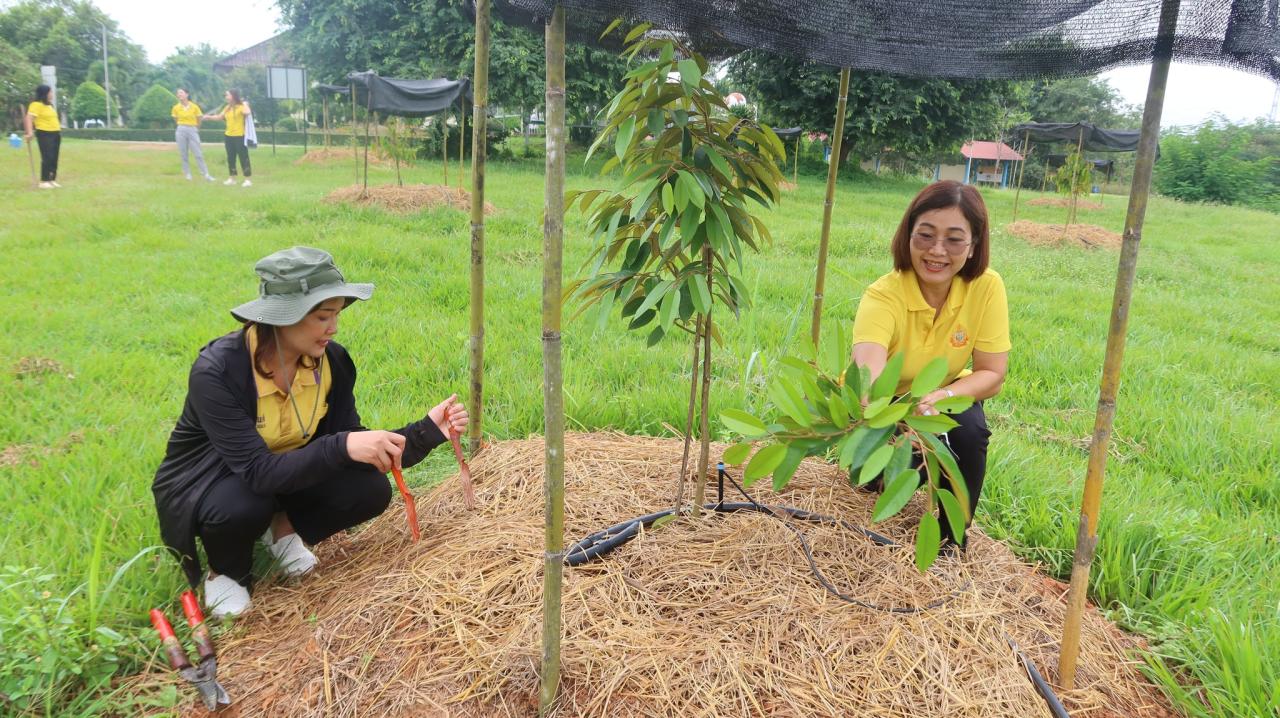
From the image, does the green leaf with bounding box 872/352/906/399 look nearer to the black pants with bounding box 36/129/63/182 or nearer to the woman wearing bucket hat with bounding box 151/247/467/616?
the woman wearing bucket hat with bounding box 151/247/467/616

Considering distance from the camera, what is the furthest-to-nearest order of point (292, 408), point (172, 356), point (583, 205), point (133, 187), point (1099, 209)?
point (1099, 209)
point (133, 187)
point (172, 356)
point (292, 408)
point (583, 205)

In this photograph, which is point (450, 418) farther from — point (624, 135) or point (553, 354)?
point (624, 135)

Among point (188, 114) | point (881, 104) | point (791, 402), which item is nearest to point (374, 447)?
point (791, 402)

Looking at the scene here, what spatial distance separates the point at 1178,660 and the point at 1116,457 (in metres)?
1.56

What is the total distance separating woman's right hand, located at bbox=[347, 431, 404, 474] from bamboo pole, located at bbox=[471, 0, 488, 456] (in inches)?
23.1

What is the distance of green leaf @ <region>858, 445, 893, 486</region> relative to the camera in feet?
4.27

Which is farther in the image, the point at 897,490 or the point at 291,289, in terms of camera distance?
the point at 291,289

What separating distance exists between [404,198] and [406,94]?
2.39 m

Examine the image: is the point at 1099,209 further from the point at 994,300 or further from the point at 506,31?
the point at 994,300

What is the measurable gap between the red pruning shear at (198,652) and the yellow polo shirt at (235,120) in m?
12.4

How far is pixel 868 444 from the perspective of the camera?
1360 millimetres

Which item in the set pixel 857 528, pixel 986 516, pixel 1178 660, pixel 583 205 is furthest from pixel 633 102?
pixel 1178 660

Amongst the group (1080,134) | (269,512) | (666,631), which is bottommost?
(666,631)

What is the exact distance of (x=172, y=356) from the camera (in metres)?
4.00
